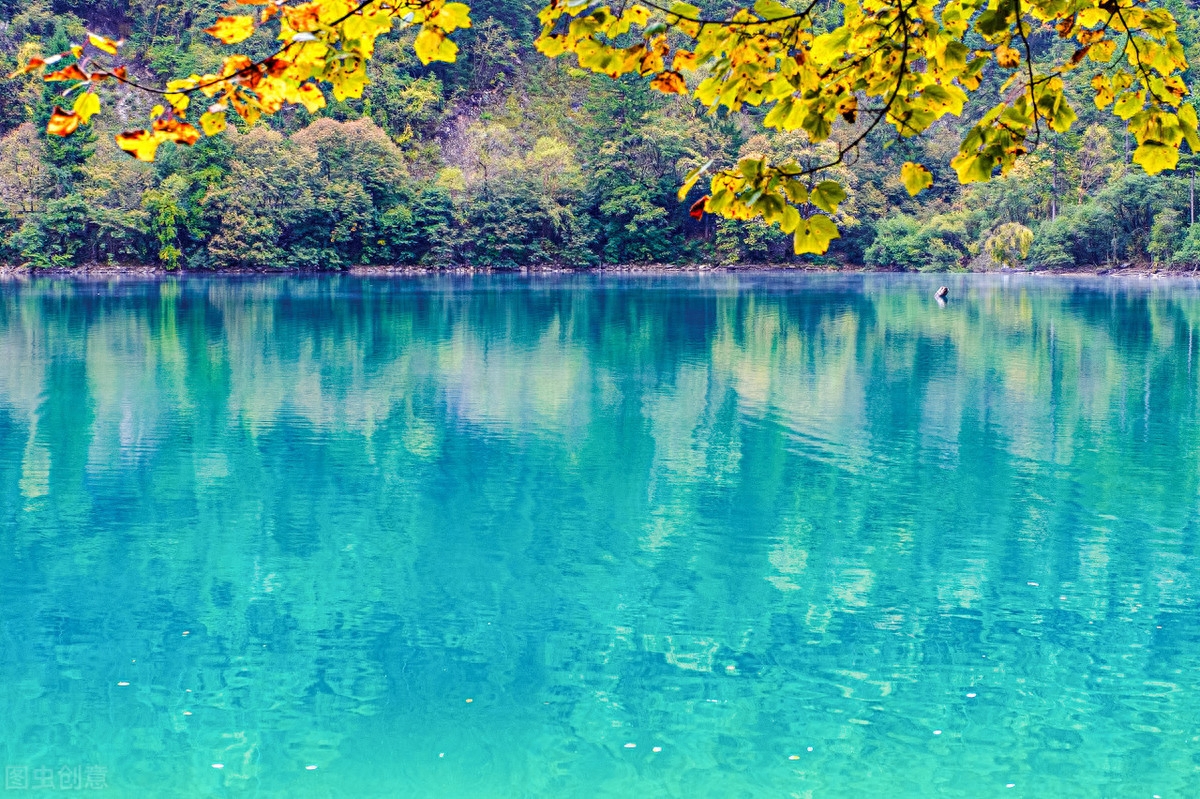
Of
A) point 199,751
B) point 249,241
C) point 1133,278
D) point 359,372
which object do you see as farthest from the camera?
point 249,241

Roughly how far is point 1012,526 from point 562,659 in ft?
20.1

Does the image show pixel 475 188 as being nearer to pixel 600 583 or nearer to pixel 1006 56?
pixel 600 583

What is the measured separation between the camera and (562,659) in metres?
9.12

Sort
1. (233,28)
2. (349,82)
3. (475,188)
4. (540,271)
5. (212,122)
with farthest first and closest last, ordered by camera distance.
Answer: (540,271), (475,188), (349,82), (212,122), (233,28)

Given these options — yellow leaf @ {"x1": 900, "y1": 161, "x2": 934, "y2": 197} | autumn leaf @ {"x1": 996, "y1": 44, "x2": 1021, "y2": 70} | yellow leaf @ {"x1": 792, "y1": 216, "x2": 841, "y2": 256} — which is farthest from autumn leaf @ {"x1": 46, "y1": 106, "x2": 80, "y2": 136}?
autumn leaf @ {"x1": 996, "y1": 44, "x2": 1021, "y2": 70}

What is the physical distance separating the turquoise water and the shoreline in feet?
155

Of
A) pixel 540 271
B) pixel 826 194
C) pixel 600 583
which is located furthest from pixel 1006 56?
pixel 540 271

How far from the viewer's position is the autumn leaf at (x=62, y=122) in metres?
2.84

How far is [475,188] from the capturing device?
78.8 meters

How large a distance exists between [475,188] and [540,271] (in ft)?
23.0

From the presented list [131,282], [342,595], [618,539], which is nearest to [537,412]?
[618,539]

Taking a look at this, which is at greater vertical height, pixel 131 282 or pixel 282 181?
pixel 282 181

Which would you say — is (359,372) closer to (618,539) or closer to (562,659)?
(618,539)

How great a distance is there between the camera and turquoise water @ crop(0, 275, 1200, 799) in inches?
297
